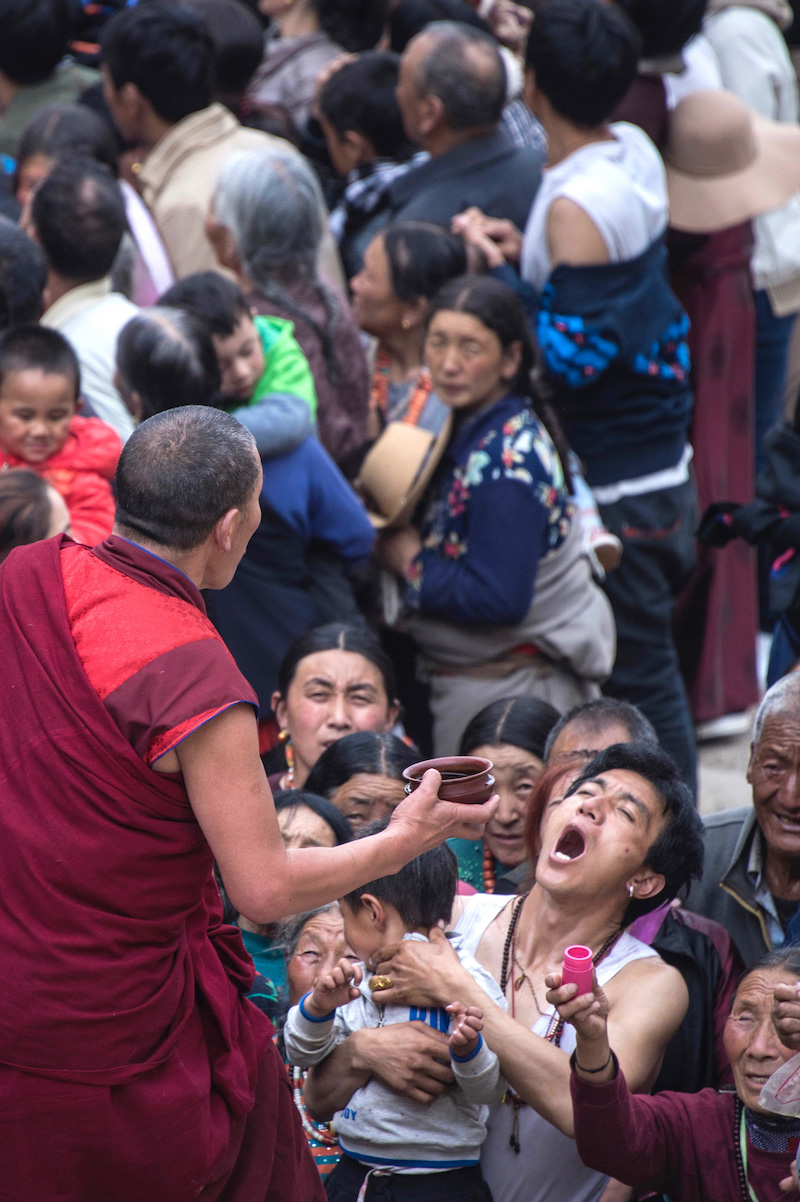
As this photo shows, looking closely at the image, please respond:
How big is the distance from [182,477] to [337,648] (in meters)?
1.64

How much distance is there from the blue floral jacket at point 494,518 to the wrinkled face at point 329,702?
0.51 meters

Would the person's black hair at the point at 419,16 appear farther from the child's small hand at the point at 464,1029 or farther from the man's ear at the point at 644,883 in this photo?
the child's small hand at the point at 464,1029

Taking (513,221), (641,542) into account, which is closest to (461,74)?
(513,221)

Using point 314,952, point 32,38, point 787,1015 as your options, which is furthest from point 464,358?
point 32,38

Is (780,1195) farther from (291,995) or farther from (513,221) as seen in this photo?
(513,221)

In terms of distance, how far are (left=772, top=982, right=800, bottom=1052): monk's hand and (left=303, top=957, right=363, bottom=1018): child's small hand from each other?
2.19 feet

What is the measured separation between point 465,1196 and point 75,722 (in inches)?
46.1

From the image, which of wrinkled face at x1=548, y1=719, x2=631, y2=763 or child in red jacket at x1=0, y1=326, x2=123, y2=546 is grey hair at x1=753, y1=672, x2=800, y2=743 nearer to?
wrinkled face at x1=548, y1=719, x2=631, y2=763

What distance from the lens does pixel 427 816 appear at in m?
2.09

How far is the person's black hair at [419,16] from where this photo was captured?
5.70 metres

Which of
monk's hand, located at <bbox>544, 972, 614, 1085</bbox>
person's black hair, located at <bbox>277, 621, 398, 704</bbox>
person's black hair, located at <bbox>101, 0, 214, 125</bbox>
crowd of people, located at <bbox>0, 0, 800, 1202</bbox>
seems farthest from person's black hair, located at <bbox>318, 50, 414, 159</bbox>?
monk's hand, located at <bbox>544, 972, 614, 1085</bbox>

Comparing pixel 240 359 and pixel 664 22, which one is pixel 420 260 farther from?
pixel 664 22

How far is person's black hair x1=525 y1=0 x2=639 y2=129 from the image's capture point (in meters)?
4.39

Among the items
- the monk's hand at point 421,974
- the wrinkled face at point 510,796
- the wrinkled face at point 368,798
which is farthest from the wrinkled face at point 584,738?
the monk's hand at point 421,974
